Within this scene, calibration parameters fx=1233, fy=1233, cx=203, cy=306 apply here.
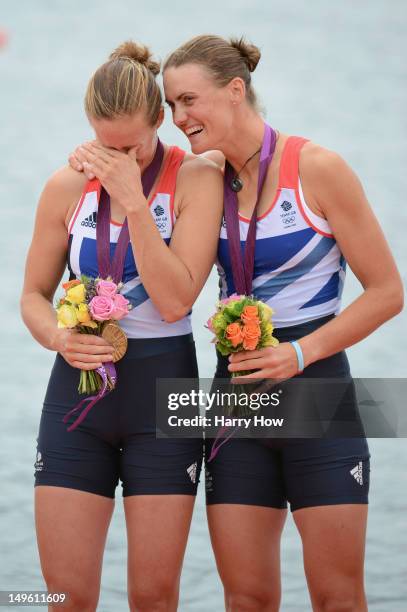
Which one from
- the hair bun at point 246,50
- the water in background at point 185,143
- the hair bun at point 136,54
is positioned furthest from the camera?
the water in background at point 185,143

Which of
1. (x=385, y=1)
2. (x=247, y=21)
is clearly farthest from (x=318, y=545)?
(x=385, y=1)

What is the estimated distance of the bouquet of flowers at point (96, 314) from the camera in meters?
3.65

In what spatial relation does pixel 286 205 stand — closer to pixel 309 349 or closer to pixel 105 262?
pixel 309 349

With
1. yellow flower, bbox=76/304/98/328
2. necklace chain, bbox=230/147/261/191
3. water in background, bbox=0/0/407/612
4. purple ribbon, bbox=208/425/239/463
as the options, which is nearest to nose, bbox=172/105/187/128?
necklace chain, bbox=230/147/261/191

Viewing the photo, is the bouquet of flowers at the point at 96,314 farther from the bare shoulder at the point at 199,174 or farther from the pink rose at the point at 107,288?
the bare shoulder at the point at 199,174

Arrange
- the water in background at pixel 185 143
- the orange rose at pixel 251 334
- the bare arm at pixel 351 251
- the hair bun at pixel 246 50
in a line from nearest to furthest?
the orange rose at pixel 251 334
the bare arm at pixel 351 251
the hair bun at pixel 246 50
the water in background at pixel 185 143

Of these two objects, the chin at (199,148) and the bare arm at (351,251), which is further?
the chin at (199,148)

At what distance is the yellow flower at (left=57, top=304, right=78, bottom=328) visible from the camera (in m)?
3.67

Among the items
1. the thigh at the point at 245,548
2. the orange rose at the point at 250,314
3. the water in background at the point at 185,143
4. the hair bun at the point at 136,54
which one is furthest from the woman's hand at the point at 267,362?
the water in background at the point at 185,143

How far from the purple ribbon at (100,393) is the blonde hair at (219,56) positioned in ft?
3.09

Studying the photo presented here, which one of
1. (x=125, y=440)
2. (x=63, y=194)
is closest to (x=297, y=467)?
(x=125, y=440)

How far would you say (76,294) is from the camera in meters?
3.66

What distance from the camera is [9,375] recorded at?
8.29 metres

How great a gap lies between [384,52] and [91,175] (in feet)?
34.8
